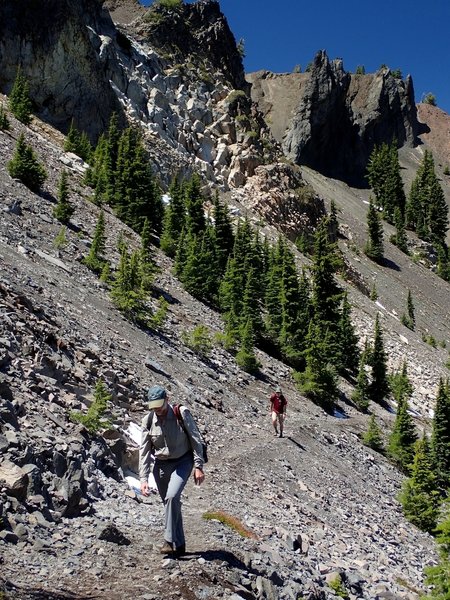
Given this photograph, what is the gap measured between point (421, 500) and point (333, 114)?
122 m

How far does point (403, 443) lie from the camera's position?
27.2 m

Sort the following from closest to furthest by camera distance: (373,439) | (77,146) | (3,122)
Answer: (373,439), (3,122), (77,146)

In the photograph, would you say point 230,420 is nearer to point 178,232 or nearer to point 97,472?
point 97,472

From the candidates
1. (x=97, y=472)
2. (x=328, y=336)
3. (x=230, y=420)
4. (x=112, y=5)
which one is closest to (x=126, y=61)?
(x=112, y=5)

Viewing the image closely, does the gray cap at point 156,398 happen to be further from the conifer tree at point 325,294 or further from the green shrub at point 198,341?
the conifer tree at point 325,294

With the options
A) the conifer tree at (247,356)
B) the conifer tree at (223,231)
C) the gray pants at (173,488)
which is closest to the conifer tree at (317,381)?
the conifer tree at (247,356)

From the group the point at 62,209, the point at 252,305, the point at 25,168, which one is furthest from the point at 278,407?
the point at 25,168

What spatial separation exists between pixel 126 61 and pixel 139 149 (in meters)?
24.7

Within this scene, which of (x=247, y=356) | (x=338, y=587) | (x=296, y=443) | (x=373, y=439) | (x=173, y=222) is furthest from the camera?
(x=173, y=222)

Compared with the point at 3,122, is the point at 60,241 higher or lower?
lower

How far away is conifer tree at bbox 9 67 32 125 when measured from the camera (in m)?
48.9

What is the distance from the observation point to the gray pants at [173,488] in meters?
7.30

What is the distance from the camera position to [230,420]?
20281 millimetres

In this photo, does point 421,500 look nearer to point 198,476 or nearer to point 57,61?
point 198,476
